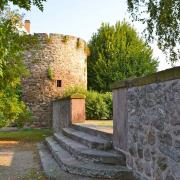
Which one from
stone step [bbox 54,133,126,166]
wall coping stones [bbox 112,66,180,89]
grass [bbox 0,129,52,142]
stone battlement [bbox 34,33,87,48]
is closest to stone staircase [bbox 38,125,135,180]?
stone step [bbox 54,133,126,166]

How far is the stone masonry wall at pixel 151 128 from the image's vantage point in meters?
4.24

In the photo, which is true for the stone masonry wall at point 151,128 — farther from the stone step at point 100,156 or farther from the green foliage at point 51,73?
the green foliage at point 51,73

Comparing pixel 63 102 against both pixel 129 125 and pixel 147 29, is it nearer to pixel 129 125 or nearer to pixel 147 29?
pixel 147 29

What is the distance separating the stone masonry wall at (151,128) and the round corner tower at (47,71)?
16.4 metres

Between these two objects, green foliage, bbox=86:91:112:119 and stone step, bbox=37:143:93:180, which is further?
green foliage, bbox=86:91:112:119

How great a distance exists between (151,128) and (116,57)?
84.8ft

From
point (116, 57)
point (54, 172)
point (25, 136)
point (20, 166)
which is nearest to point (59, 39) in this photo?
point (25, 136)

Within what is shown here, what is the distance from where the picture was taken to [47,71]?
2294 centimetres

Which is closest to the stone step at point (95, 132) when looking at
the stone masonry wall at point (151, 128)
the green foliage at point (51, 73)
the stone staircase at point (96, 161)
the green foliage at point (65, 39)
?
the stone staircase at point (96, 161)

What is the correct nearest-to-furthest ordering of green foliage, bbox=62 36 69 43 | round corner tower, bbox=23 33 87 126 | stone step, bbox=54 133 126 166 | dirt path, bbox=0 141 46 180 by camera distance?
stone step, bbox=54 133 126 166
dirt path, bbox=0 141 46 180
round corner tower, bbox=23 33 87 126
green foliage, bbox=62 36 69 43

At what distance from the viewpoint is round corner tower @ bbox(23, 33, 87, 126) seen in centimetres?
2281

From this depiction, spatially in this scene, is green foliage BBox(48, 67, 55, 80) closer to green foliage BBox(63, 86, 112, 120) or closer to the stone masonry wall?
green foliage BBox(63, 86, 112, 120)

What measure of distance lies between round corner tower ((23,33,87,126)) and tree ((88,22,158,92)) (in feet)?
21.4

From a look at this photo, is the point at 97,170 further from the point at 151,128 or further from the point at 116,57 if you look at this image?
the point at 116,57
